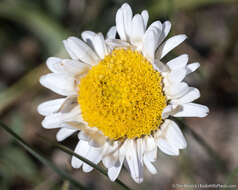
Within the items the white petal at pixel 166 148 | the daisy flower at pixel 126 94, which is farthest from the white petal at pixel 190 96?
the white petal at pixel 166 148

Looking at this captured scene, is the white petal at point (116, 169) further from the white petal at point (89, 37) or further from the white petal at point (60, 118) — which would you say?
the white petal at point (89, 37)

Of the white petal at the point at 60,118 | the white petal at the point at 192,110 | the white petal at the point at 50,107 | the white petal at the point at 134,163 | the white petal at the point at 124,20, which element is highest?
the white petal at the point at 124,20

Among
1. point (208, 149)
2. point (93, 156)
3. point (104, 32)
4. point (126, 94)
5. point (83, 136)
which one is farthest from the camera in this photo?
point (104, 32)

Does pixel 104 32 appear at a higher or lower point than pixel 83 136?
higher

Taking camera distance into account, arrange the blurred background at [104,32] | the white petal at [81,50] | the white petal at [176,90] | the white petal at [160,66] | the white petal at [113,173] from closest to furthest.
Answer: the white petal at [176,90] < the white petal at [160,66] < the white petal at [113,173] < the white petal at [81,50] < the blurred background at [104,32]

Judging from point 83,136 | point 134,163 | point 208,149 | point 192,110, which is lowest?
point 208,149

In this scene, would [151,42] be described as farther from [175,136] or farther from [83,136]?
[83,136]

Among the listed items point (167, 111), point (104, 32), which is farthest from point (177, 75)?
point (104, 32)
